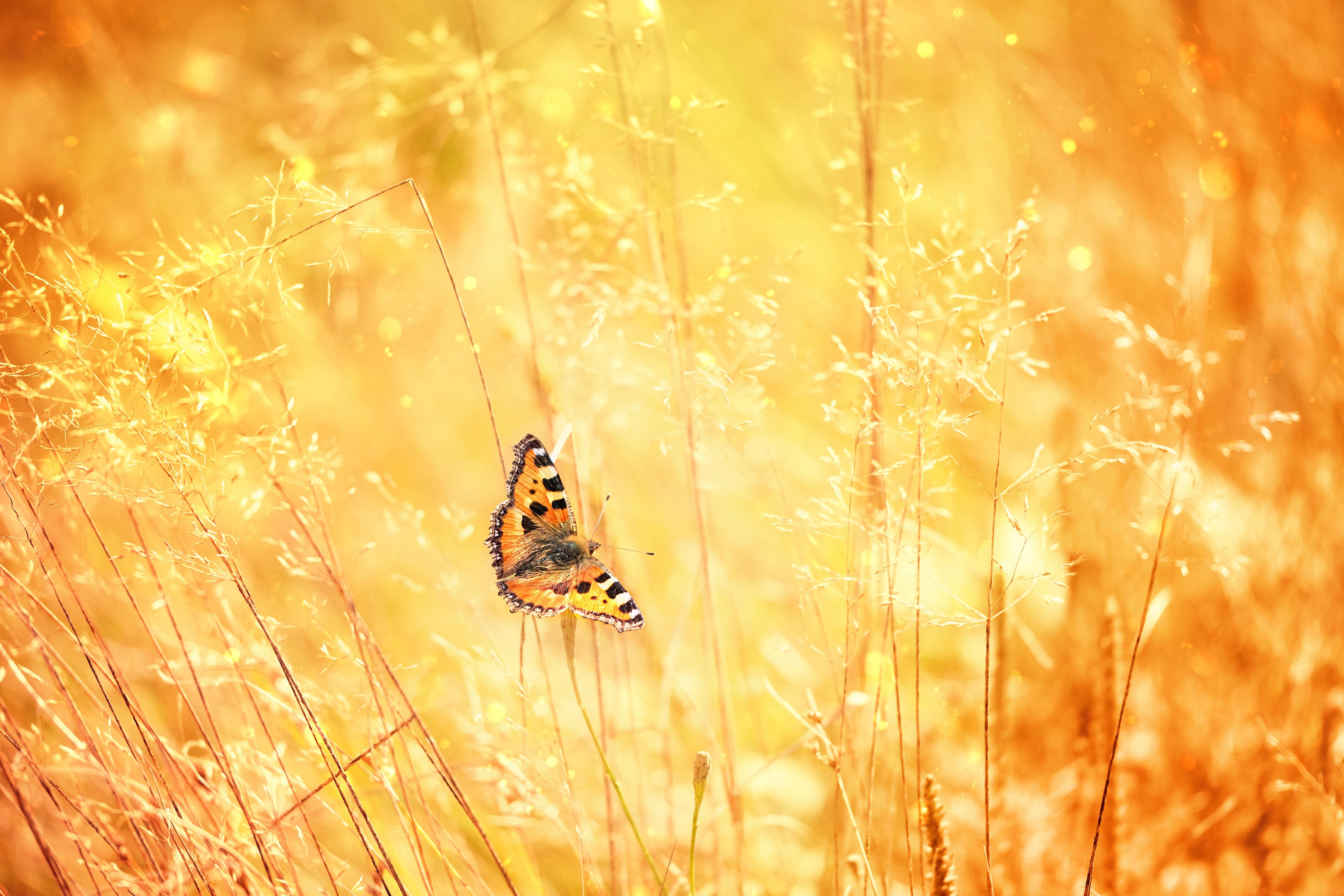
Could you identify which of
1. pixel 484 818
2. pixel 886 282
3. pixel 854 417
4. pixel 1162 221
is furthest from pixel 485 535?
pixel 1162 221

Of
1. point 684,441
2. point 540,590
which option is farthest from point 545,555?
point 684,441

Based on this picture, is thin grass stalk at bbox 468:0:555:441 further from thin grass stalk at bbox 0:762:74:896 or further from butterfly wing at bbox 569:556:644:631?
thin grass stalk at bbox 0:762:74:896

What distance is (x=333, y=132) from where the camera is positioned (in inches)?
81.5

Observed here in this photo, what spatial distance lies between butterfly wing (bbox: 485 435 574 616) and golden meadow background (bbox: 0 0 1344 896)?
10cm

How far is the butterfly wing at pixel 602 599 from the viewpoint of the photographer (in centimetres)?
90

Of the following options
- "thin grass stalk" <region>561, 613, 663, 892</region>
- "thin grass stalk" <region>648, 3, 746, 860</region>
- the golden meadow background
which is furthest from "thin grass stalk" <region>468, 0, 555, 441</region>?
"thin grass stalk" <region>561, 613, 663, 892</region>

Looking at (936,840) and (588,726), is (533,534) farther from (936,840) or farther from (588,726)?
(936,840)

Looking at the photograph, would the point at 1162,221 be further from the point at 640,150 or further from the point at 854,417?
the point at 640,150

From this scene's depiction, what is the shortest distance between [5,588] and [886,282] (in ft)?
3.74

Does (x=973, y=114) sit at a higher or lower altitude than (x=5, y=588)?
higher

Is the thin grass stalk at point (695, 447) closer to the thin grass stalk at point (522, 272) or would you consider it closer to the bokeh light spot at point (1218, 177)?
the thin grass stalk at point (522, 272)

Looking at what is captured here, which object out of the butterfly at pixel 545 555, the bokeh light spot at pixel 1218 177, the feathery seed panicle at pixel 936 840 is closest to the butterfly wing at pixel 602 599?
the butterfly at pixel 545 555

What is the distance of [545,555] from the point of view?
3.66 ft

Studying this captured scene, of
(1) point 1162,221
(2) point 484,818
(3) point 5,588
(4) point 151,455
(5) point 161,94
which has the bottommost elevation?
(2) point 484,818
